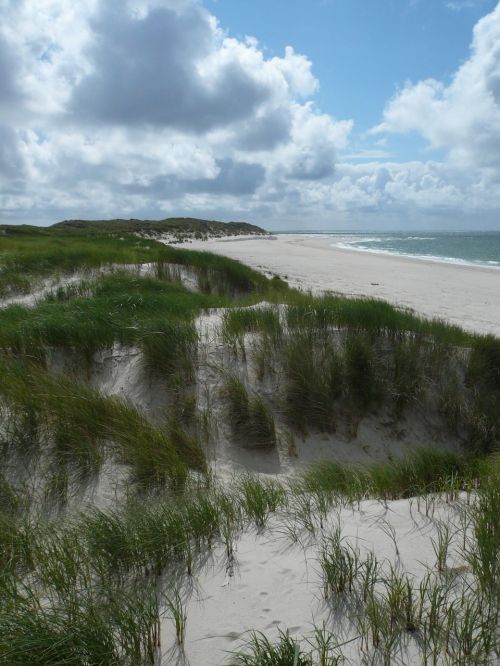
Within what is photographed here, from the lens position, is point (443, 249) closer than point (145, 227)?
Yes

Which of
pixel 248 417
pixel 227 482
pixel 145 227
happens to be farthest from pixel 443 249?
pixel 227 482

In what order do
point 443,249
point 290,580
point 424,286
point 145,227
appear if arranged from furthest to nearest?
→ point 145,227 < point 443,249 < point 424,286 < point 290,580

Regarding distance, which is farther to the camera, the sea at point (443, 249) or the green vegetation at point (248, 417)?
the sea at point (443, 249)

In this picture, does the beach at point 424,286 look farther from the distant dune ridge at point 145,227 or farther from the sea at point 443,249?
the distant dune ridge at point 145,227

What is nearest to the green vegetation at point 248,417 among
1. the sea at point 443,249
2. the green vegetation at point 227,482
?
the green vegetation at point 227,482

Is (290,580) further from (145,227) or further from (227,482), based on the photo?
(145,227)

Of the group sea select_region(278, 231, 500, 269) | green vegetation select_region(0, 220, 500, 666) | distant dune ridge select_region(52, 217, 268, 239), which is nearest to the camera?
green vegetation select_region(0, 220, 500, 666)

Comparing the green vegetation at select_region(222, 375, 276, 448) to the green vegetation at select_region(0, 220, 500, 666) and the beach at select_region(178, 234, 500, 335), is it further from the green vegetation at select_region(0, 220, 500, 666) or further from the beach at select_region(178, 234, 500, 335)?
the beach at select_region(178, 234, 500, 335)

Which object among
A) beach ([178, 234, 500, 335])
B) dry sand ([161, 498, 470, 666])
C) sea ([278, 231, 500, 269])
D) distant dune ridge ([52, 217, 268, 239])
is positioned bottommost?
dry sand ([161, 498, 470, 666])

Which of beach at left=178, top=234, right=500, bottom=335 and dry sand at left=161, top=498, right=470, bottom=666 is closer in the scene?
dry sand at left=161, top=498, right=470, bottom=666

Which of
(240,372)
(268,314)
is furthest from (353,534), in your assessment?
(268,314)

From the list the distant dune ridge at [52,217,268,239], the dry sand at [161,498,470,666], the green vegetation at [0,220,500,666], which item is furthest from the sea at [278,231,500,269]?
the dry sand at [161,498,470,666]

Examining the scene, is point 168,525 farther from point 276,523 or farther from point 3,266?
point 3,266

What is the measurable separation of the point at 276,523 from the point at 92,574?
130 cm
